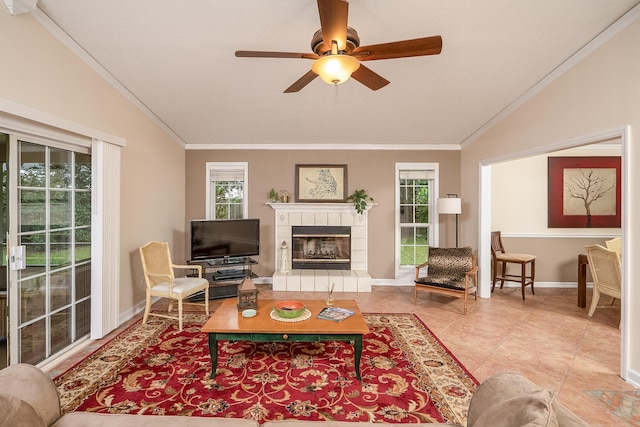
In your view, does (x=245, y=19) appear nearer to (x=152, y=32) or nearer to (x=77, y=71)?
(x=152, y=32)

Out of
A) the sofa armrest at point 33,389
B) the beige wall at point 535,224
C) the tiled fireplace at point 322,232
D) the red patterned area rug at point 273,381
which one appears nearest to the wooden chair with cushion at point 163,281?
the red patterned area rug at point 273,381

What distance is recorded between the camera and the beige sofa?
0.97m

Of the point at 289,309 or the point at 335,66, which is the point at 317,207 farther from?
the point at 335,66

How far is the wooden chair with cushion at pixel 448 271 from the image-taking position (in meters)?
4.34

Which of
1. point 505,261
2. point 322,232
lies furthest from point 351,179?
point 505,261

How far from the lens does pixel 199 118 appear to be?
4.44m

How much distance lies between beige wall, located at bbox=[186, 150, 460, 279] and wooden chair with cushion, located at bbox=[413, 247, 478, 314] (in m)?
1.02

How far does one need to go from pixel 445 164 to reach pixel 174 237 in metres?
5.13

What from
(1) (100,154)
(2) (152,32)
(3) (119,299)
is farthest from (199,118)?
(3) (119,299)

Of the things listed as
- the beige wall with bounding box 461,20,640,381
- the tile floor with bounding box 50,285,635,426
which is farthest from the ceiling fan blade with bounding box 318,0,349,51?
the tile floor with bounding box 50,285,635,426

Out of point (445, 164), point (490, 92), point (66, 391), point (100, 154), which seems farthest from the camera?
point (445, 164)

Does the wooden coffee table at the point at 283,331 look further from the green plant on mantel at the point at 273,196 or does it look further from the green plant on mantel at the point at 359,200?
the green plant on mantel at the point at 273,196

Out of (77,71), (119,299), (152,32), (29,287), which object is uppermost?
(152,32)

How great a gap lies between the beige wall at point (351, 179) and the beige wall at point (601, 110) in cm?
176
